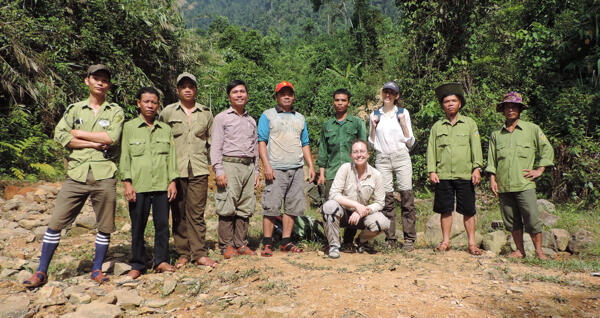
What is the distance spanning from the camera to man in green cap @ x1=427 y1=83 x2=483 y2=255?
4.45 m

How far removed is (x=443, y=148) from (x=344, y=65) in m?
21.0

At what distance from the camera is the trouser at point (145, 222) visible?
3822 mm

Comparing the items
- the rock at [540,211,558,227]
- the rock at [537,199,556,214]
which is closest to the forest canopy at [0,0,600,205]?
the rock at [537,199,556,214]

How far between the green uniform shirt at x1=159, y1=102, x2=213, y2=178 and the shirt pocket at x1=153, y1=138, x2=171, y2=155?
0.20m

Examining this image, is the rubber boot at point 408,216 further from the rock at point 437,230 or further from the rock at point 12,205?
the rock at point 12,205

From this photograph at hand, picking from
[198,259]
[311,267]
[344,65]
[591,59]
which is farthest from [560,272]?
[344,65]

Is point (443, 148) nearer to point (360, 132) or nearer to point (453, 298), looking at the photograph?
point (360, 132)

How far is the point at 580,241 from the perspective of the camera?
212 inches

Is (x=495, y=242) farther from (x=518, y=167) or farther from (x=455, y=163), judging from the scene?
(x=455, y=163)

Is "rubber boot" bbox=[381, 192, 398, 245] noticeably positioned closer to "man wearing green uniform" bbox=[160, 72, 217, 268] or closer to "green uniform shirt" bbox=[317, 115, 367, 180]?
"green uniform shirt" bbox=[317, 115, 367, 180]

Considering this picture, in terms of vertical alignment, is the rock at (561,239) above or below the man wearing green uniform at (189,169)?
below

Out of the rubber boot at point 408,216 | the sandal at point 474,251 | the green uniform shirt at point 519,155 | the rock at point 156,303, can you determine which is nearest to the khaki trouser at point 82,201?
the rock at point 156,303

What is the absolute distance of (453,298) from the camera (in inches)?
118

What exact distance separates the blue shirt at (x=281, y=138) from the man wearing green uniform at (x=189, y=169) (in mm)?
714
